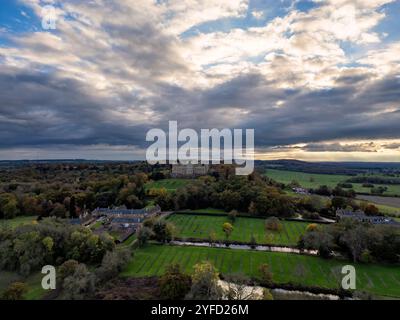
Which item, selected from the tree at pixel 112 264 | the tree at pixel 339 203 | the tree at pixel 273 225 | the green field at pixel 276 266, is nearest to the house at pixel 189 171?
the tree at pixel 339 203

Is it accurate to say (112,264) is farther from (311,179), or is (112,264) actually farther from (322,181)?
(311,179)

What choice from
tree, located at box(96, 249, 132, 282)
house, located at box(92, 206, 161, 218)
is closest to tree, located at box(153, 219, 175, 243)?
tree, located at box(96, 249, 132, 282)

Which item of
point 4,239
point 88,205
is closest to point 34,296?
point 4,239

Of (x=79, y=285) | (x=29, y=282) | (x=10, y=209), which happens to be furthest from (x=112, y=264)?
(x=10, y=209)

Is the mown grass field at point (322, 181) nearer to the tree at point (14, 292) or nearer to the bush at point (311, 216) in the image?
the bush at point (311, 216)

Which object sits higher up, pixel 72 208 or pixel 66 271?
pixel 72 208

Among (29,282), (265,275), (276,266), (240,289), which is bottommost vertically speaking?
(29,282)

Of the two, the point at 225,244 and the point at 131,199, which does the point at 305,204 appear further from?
the point at 131,199
